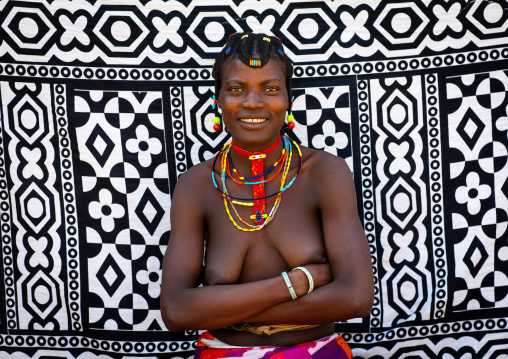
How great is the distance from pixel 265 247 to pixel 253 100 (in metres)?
0.71

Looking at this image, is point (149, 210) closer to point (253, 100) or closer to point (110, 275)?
point (110, 275)

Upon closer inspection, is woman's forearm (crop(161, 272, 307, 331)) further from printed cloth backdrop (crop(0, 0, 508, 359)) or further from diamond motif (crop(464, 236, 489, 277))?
diamond motif (crop(464, 236, 489, 277))

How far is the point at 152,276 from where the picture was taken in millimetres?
3904

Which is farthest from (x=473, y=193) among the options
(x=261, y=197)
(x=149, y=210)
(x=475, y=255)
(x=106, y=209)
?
(x=106, y=209)

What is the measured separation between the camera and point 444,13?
3.66 m

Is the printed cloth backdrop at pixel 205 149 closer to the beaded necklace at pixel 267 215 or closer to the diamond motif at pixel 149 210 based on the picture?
the diamond motif at pixel 149 210

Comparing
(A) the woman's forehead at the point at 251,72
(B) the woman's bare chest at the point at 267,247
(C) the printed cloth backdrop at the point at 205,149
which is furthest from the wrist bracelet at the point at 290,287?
(C) the printed cloth backdrop at the point at 205,149

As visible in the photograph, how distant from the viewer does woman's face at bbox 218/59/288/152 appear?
290cm

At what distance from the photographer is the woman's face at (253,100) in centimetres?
290

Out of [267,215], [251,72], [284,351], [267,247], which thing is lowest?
[284,351]

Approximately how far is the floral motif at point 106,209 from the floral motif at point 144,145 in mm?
298

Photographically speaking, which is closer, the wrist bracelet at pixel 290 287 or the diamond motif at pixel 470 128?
the wrist bracelet at pixel 290 287

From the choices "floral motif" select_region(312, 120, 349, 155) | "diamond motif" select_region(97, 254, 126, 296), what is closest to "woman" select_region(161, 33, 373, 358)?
"floral motif" select_region(312, 120, 349, 155)

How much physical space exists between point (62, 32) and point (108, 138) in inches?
26.9
